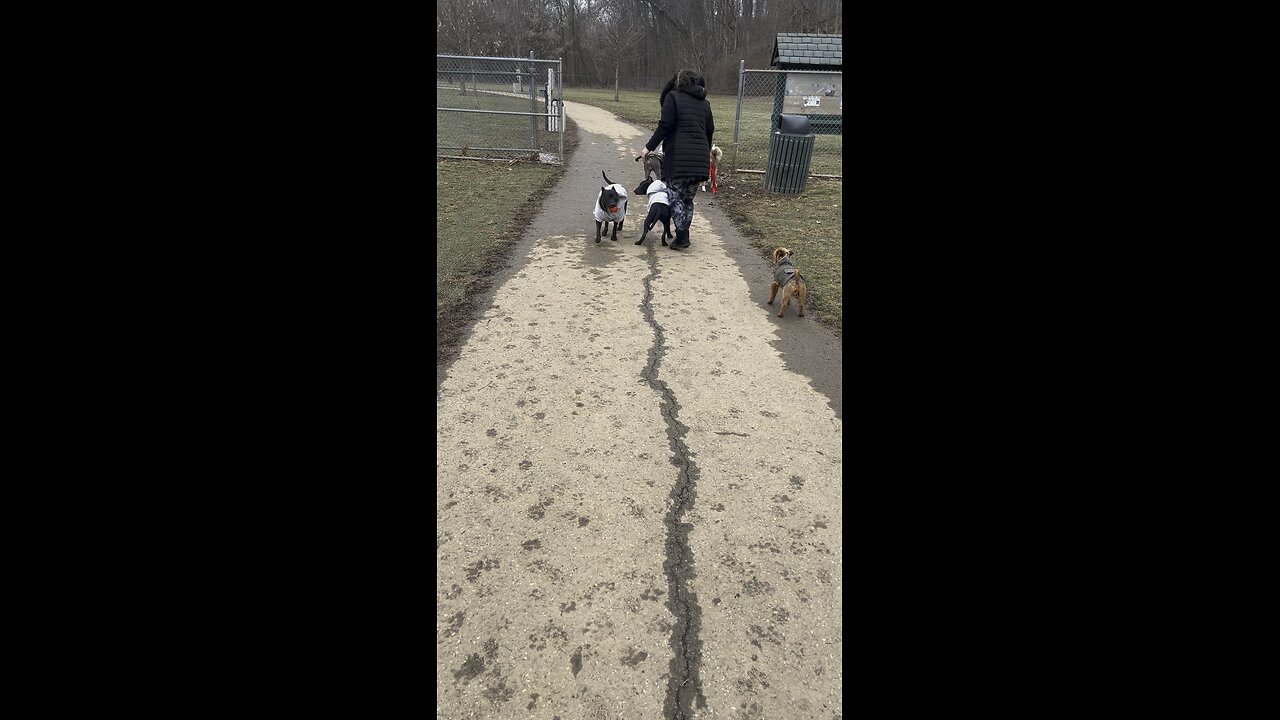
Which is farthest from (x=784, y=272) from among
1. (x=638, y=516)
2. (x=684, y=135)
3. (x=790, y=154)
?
(x=790, y=154)

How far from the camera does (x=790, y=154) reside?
936 cm

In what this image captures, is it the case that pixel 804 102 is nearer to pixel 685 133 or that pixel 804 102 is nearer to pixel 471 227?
pixel 685 133

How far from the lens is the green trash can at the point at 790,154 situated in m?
9.40

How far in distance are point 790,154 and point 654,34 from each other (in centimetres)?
4198

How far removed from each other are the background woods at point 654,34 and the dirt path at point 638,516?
40616 mm

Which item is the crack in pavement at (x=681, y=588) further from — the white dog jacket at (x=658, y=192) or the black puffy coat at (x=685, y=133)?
the black puffy coat at (x=685, y=133)

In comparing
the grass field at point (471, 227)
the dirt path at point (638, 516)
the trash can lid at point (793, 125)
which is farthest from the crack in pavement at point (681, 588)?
the trash can lid at point (793, 125)

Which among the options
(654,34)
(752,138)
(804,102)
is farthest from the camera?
(654,34)

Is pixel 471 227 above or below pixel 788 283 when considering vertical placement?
above

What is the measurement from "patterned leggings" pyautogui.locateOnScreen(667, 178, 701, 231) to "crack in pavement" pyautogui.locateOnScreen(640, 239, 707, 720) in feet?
11.2

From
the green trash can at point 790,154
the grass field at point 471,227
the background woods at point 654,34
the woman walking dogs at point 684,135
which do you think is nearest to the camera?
the grass field at point 471,227

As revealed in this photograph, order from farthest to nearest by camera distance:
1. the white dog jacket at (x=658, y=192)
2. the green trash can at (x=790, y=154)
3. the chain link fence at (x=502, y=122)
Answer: the chain link fence at (x=502, y=122)
the green trash can at (x=790, y=154)
the white dog jacket at (x=658, y=192)

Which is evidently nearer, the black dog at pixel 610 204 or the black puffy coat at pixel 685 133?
the black puffy coat at pixel 685 133
